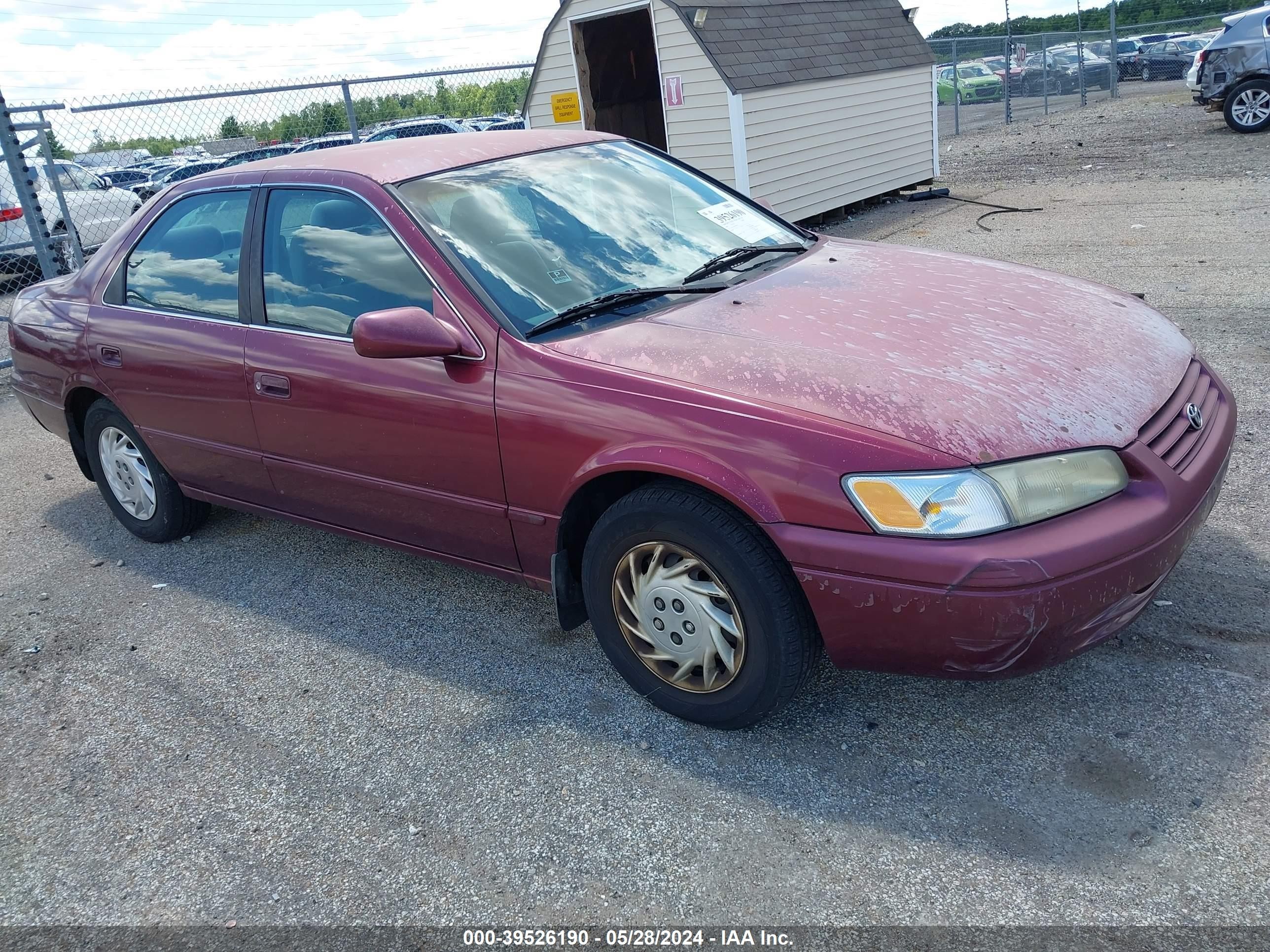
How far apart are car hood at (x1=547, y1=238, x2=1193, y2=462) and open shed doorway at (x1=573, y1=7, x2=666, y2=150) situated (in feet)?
31.2

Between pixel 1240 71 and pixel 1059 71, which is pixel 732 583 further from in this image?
pixel 1059 71

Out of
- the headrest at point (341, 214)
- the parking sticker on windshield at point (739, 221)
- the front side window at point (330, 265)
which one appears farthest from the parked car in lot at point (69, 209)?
the parking sticker on windshield at point (739, 221)

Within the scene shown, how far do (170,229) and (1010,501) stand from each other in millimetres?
3614

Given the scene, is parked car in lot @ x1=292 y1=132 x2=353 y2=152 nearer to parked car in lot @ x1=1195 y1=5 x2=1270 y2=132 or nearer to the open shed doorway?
the open shed doorway

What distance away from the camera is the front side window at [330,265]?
3396mm

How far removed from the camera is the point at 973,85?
2831 cm

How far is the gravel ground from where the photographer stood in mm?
2412

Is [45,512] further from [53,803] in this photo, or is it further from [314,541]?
[53,803]

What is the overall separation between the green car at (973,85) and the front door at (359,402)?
27535mm

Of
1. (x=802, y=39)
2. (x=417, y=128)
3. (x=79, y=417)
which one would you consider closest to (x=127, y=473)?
(x=79, y=417)

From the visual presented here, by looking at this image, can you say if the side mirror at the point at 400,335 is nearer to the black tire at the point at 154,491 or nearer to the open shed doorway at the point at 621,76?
the black tire at the point at 154,491

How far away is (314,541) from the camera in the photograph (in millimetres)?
4754

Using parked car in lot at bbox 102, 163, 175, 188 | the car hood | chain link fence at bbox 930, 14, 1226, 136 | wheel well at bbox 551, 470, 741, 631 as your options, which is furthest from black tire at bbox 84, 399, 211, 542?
chain link fence at bbox 930, 14, 1226, 136

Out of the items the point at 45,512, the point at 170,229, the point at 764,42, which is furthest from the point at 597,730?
the point at 764,42
